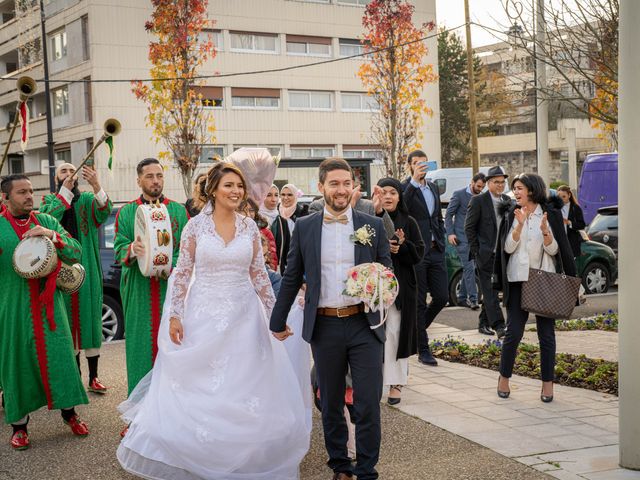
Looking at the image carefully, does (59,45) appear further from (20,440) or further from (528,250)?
(528,250)

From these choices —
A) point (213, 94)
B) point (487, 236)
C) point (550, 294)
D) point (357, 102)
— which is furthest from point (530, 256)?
point (357, 102)

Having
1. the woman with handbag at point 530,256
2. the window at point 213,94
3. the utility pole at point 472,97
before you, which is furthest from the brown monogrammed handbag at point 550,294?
the window at point 213,94

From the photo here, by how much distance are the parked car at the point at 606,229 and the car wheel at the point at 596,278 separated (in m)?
1.57

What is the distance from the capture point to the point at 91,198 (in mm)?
8273

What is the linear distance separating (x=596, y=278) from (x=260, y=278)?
37.1 ft

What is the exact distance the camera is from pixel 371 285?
487 cm

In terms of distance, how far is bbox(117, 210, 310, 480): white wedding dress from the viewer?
520cm

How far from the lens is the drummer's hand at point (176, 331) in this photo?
5543mm

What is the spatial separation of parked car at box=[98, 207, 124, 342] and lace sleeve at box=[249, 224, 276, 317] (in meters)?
5.38

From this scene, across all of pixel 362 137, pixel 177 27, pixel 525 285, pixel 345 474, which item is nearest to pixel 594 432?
pixel 525 285

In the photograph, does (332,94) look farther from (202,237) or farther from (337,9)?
(202,237)

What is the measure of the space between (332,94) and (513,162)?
26377mm

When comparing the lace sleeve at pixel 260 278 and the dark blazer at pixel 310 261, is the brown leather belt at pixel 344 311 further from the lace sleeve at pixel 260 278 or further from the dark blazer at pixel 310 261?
the lace sleeve at pixel 260 278

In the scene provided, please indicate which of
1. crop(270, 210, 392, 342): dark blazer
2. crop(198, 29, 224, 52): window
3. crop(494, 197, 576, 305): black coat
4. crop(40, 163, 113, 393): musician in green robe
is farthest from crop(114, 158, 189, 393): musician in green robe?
crop(198, 29, 224, 52): window
